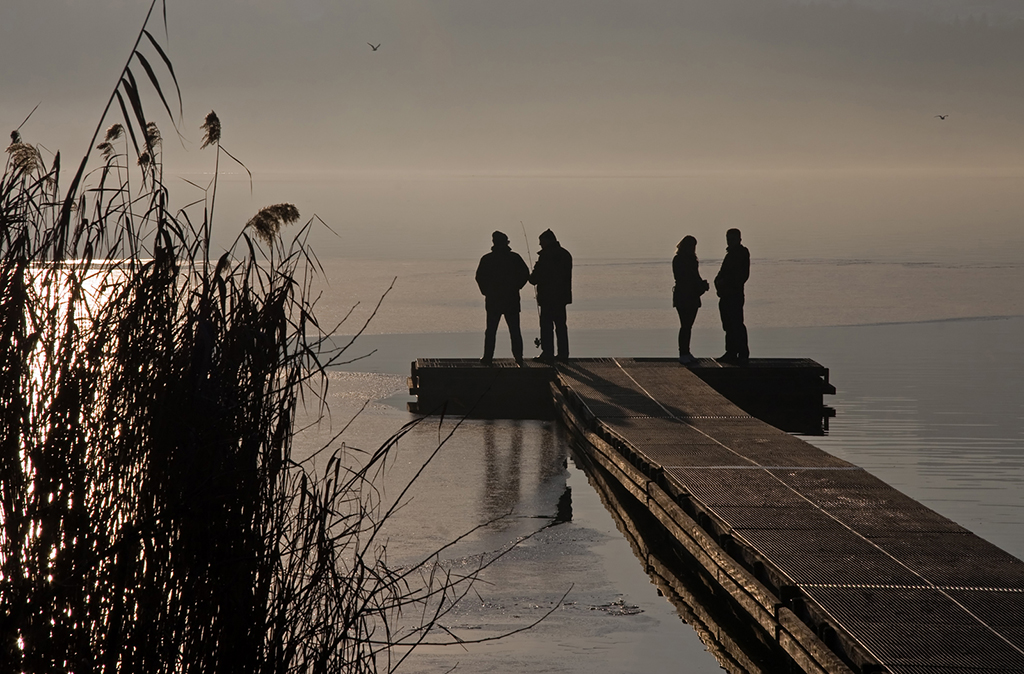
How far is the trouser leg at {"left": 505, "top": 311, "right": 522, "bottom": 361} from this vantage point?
14953mm

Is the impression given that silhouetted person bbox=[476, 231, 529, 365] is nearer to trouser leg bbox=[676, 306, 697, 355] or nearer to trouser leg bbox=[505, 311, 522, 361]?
trouser leg bbox=[505, 311, 522, 361]

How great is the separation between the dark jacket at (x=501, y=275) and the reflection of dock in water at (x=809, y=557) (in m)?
3.78

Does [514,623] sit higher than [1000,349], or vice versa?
[1000,349]

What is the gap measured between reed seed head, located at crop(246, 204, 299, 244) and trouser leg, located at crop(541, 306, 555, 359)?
10706mm

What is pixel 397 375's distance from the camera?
56.7 ft

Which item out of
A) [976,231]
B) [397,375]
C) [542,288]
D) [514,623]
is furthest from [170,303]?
[976,231]

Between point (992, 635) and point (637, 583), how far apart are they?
285 centimetres

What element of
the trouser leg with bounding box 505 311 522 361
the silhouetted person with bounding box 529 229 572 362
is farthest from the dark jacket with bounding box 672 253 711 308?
the trouser leg with bounding box 505 311 522 361

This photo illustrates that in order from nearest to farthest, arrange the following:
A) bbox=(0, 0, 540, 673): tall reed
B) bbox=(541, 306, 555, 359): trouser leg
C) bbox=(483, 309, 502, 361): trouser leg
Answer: bbox=(0, 0, 540, 673): tall reed
bbox=(483, 309, 502, 361): trouser leg
bbox=(541, 306, 555, 359): trouser leg

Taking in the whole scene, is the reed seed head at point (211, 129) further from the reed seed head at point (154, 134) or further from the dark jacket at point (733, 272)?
the dark jacket at point (733, 272)

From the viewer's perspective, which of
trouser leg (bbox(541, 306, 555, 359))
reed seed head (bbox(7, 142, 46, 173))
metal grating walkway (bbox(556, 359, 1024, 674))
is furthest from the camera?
trouser leg (bbox(541, 306, 555, 359))

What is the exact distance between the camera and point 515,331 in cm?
1518

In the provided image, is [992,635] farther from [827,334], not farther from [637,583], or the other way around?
[827,334]

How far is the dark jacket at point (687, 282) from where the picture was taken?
1481 cm
